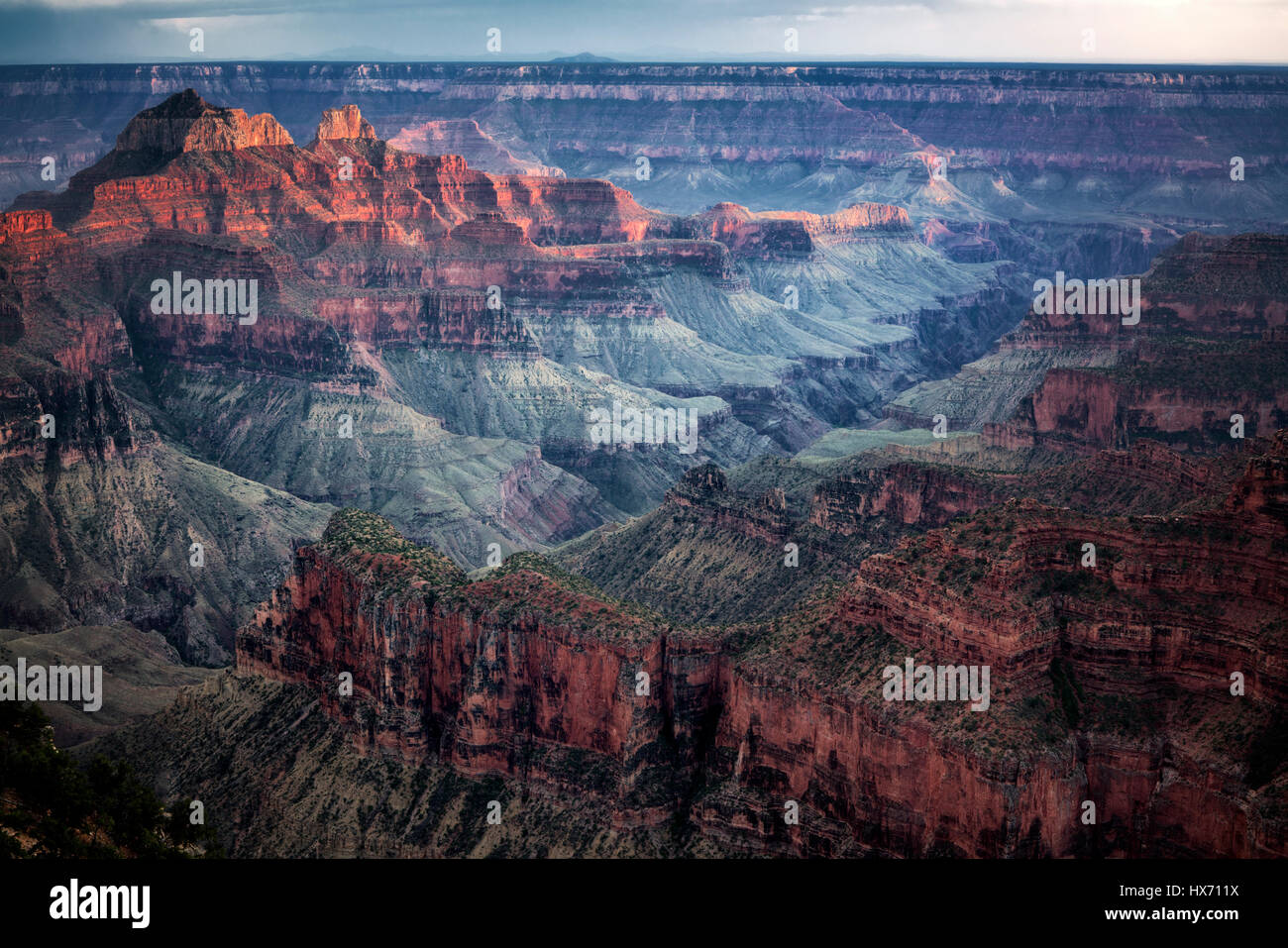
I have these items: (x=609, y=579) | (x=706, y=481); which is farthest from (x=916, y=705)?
(x=706, y=481)

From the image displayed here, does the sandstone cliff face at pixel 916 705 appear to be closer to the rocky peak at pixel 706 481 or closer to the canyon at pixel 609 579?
the canyon at pixel 609 579

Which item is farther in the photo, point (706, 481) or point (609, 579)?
point (706, 481)

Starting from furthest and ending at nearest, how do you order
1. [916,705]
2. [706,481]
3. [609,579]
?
[706,481]
[609,579]
[916,705]

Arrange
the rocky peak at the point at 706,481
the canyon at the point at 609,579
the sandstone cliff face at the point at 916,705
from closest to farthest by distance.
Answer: the sandstone cliff face at the point at 916,705
the canyon at the point at 609,579
the rocky peak at the point at 706,481

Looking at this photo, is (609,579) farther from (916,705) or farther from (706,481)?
(916,705)

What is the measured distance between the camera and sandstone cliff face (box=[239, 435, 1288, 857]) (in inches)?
2169

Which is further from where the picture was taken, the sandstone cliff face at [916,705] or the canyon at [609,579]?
the canyon at [609,579]

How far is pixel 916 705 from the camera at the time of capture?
5797cm

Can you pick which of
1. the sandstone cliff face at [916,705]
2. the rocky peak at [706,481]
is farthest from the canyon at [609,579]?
the rocky peak at [706,481]

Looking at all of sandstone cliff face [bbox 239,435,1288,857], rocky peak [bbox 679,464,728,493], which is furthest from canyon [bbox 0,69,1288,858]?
rocky peak [bbox 679,464,728,493]

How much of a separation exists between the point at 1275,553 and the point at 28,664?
71132 millimetres

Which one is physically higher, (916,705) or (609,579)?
(609,579)

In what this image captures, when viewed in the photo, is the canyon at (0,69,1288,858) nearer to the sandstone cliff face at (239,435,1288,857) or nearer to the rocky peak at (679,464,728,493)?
the sandstone cliff face at (239,435,1288,857)

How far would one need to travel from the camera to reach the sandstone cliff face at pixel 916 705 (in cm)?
5509
